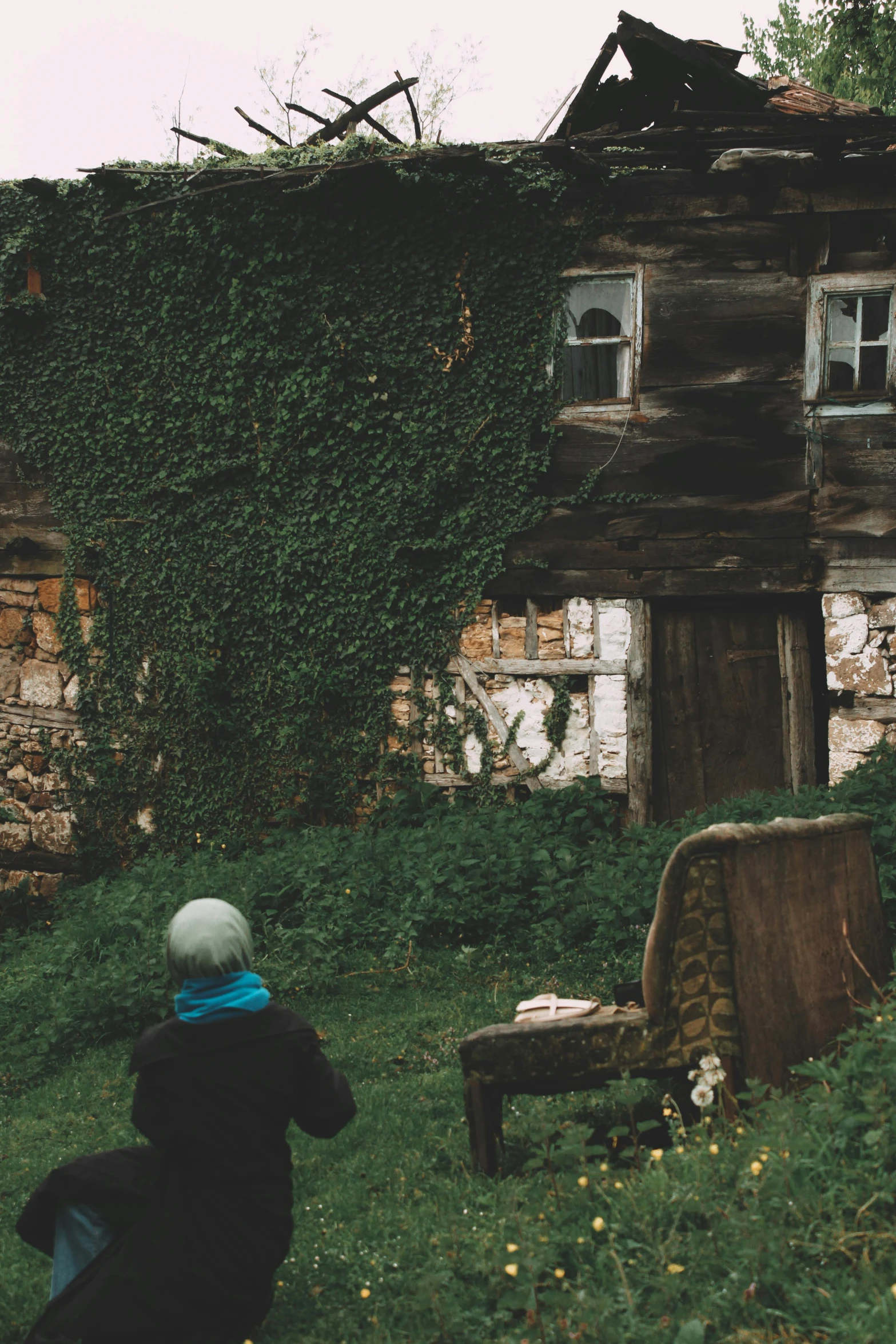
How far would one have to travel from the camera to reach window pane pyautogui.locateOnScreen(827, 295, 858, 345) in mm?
9078

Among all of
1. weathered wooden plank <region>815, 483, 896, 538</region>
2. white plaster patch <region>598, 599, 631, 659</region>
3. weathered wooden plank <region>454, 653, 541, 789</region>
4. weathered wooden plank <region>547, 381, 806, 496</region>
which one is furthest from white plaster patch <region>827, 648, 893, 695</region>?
weathered wooden plank <region>454, 653, 541, 789</region>

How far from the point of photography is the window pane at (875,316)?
9039 mm

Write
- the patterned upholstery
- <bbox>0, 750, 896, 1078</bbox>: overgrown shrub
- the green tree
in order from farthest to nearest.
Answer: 1. the green tree
2. <bbox>0, 750, 896, 1078</bbox>: overgrown shrub
3. the patterned upholstery

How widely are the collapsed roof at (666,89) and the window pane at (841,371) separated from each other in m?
2.37

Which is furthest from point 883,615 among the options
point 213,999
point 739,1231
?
point 213,999

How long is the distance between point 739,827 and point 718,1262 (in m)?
1.30

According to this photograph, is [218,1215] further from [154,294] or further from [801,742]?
[154,294]

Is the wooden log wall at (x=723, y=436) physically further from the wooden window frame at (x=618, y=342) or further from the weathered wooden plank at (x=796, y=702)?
the weathered wooden plank at (x=796, y=702)

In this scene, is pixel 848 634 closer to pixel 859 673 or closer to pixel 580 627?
pixel 859 673

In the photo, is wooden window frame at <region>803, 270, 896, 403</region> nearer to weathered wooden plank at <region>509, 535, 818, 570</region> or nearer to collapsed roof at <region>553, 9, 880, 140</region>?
weathered wooden plank at <region>509, 535, 818, 570</region>

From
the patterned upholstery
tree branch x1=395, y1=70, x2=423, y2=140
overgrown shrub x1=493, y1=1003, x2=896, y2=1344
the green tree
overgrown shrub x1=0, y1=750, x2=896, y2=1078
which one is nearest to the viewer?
overgrown shrub x1=493, y1=1003, x2=896, y2=1344

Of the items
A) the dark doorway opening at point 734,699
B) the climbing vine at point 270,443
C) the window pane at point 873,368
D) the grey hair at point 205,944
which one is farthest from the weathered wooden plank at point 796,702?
the grey hair at point 205,944

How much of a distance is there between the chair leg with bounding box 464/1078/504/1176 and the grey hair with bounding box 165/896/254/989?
1238 mm

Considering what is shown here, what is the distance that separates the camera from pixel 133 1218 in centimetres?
286
